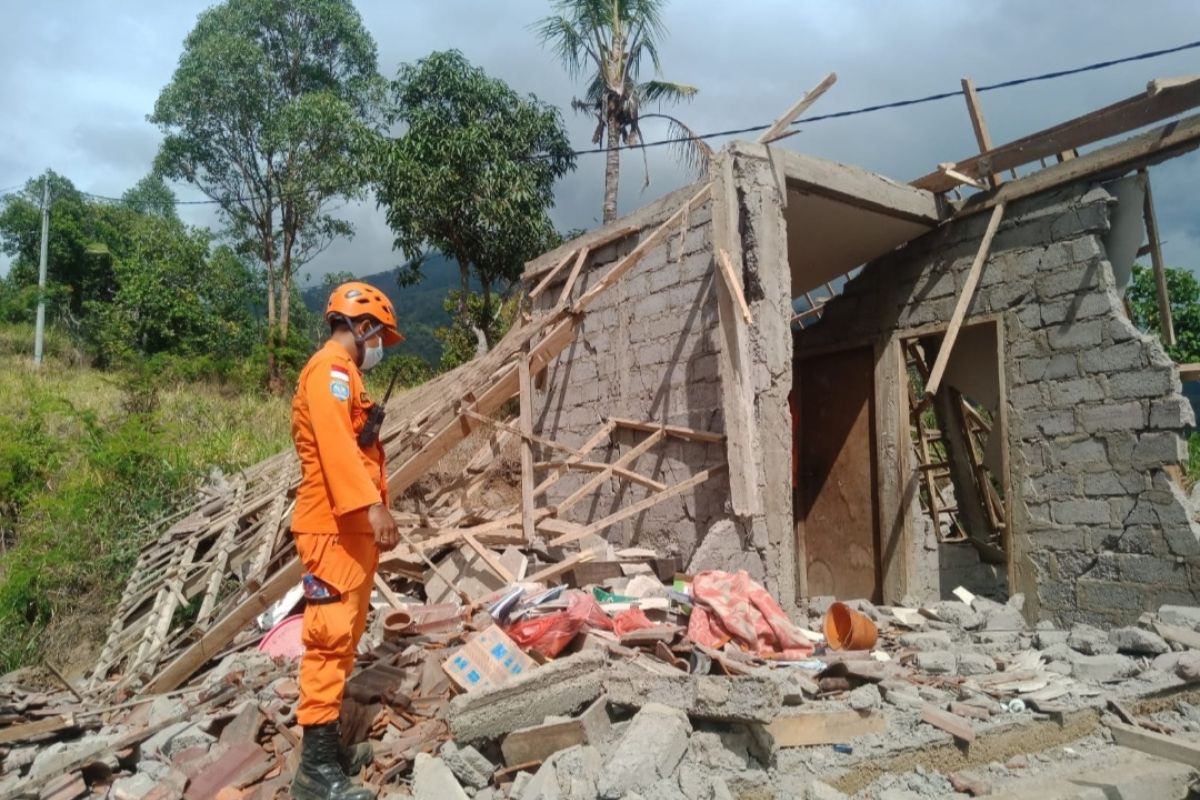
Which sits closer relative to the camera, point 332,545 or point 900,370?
point 332,545

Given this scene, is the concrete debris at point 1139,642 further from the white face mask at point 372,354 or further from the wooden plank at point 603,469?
the white face mask at point 372,354

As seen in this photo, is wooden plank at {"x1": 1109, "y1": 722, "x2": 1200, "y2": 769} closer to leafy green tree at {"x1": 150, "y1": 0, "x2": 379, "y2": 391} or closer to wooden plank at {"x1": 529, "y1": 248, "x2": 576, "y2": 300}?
wooden plank at {"x1": 529, "y1": 248, "x2": 576, "y2": 300}

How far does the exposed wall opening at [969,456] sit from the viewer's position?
731cm

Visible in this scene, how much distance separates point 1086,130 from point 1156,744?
4.47 metres

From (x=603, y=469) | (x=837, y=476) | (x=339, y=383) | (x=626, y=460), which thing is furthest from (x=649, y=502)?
(x=339, y=383)

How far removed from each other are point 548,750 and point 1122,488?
510 centimetres

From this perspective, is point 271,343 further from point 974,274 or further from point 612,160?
point 974,274

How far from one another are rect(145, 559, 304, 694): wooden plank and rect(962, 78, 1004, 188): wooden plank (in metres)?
6.35

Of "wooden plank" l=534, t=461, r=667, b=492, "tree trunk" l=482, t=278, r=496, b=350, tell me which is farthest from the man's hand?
"tree trunk" l=482, t=278, r=496, b=350

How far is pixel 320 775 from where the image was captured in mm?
3182

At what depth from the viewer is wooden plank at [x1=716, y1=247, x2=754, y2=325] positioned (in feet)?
18.4

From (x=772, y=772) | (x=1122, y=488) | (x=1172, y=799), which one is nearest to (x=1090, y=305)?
(x=1122, y=488)

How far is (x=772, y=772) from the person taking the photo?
135 inches

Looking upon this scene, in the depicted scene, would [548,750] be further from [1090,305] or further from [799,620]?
[1090,305]
